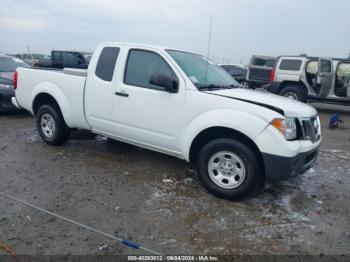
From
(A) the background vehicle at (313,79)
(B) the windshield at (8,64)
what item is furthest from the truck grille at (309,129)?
(B) the windshield at (8,64)

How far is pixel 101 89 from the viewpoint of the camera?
4.72m

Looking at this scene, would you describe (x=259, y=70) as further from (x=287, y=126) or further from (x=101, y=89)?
(x=287, y=126)

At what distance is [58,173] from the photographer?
177 inches

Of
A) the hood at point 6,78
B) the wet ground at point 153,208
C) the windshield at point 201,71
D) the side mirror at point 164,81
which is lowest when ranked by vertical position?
the wet ground at point 153,208

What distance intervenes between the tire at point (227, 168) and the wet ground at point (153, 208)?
0.52ft

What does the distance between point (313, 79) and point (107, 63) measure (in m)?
9.13

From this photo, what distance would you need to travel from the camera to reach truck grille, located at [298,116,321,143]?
369cm

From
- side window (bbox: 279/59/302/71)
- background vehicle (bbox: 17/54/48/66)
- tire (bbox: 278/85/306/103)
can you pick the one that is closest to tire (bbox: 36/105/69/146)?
tire (bbox: 278/85/306/103)

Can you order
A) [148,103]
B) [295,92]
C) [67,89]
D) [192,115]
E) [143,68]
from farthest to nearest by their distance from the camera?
[295,92] < [67,89] < [143,68] < [148,103] < [192,115]

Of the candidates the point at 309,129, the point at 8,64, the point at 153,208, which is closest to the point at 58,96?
the point at 153,208

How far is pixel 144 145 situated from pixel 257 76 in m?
11.2

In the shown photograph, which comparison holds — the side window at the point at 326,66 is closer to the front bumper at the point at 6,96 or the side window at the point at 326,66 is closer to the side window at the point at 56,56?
the front bumper at the point at 6,96

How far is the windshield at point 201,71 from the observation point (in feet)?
13.9

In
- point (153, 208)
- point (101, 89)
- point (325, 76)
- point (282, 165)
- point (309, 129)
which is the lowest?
point (153, 208)
